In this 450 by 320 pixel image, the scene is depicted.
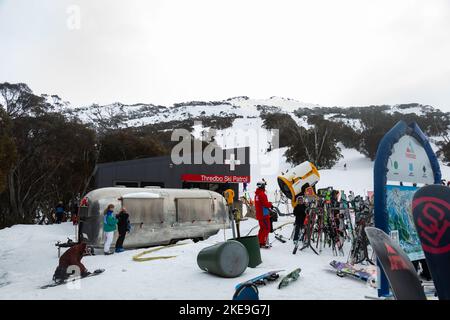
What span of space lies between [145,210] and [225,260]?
7516 mm

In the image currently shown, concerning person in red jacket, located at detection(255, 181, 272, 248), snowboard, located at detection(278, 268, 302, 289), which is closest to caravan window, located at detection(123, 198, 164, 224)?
person in red jacket, located at detection(255, 181, 272, 248)

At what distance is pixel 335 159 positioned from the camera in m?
50.4

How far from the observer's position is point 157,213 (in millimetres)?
14617

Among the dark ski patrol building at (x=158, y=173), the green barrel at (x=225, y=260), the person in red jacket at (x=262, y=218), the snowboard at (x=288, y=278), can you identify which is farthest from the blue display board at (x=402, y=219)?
the dark ski patrol building at (x=158, y=173)

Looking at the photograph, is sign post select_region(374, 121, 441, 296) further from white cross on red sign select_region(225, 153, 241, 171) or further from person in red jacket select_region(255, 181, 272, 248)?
white cross on red sign select_region(225, 153, 241, 171)

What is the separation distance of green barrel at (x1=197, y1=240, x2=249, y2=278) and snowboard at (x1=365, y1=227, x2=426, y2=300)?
3.57 metres

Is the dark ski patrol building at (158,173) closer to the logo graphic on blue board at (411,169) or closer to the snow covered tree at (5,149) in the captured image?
the snow covered tree at (5,149)

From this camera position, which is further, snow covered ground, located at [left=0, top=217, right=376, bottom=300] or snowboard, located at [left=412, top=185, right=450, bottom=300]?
snow covered ground, located at [left=0, top=217, right=376, bottom=300]

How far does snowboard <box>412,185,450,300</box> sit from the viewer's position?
423cm
